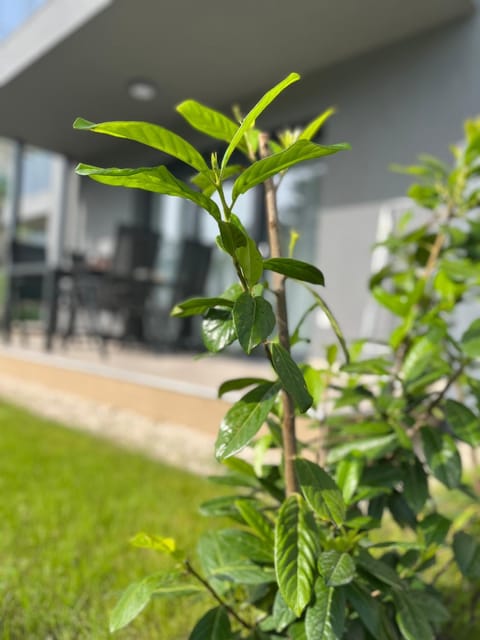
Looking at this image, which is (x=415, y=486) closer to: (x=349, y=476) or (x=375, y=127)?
(x=349, y=476)

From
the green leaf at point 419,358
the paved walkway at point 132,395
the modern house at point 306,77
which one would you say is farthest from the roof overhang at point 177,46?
the green leaf at point 419,358

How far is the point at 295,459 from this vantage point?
70 centimetres

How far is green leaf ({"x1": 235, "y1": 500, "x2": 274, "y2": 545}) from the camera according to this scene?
0.76 meters

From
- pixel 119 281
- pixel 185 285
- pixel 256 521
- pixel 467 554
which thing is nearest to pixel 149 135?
pixel 256 521

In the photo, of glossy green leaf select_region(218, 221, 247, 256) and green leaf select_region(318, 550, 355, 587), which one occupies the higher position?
glossy green leaf select_region(218, 221, 247, 256)

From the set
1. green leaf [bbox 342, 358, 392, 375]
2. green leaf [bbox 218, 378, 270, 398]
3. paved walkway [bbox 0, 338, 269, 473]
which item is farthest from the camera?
paved walkway [bbox 0, 338, 269, 473]

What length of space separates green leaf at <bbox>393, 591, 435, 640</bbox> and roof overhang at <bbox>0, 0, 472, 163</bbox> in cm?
285

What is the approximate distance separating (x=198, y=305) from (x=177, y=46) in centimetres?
388

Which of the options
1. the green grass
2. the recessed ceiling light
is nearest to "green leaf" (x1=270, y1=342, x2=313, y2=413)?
the green grass

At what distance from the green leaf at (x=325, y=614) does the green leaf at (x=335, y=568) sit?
22 mm

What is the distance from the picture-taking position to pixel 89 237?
6.93 metres

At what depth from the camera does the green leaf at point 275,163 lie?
0.54 metres

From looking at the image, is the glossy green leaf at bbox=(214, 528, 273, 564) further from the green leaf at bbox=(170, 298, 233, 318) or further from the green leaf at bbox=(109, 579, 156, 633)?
the green leaf at bbox=(170, 298, 233, 318)

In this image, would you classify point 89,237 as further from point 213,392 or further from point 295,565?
point 295,565
